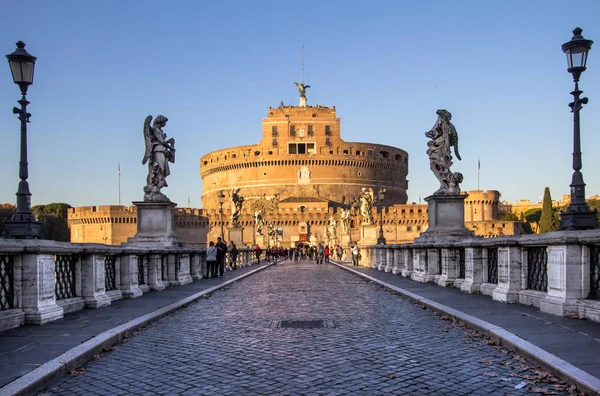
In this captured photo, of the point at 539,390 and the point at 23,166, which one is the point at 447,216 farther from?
the point at 539,390

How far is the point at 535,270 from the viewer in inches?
358

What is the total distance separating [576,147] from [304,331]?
206 inches

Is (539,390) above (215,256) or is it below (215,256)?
above

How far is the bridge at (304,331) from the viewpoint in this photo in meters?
5.12

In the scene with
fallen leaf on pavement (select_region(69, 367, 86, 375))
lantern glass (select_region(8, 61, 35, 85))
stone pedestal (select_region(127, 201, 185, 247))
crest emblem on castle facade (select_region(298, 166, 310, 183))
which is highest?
crest emblem on castle facade (select_region(298, 166, 310, 183))

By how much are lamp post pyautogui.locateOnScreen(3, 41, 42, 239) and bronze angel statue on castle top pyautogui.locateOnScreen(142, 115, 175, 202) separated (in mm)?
5562

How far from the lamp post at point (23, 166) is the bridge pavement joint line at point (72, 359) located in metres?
2.07

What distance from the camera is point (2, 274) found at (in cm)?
747

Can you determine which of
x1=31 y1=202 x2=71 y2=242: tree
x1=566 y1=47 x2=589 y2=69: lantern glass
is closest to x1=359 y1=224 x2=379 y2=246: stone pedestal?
x1=566 y1=47 x2=589 y2=69: lantern glass

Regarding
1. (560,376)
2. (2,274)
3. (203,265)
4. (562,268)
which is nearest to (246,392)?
(560,376)

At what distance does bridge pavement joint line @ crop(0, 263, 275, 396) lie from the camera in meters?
4.70

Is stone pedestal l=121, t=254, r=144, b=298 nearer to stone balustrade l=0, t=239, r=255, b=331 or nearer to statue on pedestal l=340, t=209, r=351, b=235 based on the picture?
stone balustrade l=0, t=239, r=255, b=331

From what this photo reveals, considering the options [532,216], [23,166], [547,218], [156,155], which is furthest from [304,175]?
[23,166]

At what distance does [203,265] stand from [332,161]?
89.7 m
